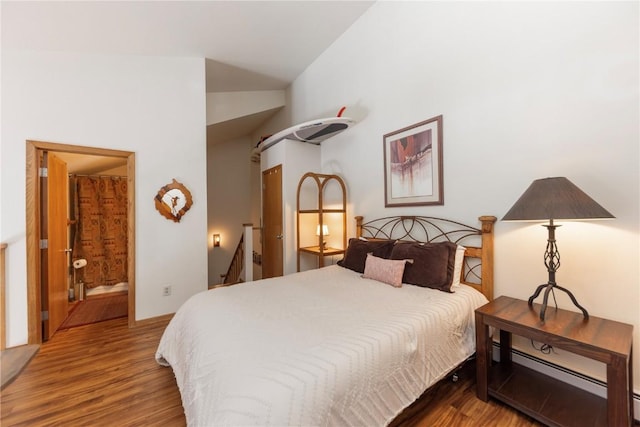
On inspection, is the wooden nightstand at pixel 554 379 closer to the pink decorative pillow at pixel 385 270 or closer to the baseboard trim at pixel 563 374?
the baseboard trim at pixel 563 374

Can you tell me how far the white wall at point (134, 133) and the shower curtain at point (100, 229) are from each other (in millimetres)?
1970

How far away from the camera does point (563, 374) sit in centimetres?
174

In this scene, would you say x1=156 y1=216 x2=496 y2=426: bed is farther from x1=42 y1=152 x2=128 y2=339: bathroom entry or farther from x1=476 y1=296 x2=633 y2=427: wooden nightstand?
x1=42 y1=152 x2=128 y2=339: bathroom entry

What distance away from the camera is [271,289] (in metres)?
2.07

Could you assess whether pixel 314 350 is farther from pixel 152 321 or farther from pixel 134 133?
pixel 134 133

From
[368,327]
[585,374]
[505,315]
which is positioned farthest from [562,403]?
[368,327]

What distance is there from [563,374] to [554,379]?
7 cm

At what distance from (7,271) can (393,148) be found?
3.96 m

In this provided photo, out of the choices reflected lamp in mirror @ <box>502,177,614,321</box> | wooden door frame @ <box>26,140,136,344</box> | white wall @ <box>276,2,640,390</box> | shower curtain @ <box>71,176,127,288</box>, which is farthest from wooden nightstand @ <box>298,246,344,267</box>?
shower curtain @ <box>71,176,127,288</box>

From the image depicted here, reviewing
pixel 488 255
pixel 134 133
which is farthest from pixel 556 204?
pixel 134 133

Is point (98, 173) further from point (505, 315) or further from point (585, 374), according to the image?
point (585, 374)

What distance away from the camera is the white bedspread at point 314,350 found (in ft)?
3.18

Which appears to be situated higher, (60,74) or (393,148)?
(60,74)

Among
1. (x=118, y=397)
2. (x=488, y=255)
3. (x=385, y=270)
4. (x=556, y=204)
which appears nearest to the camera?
(x=556, y=204)
